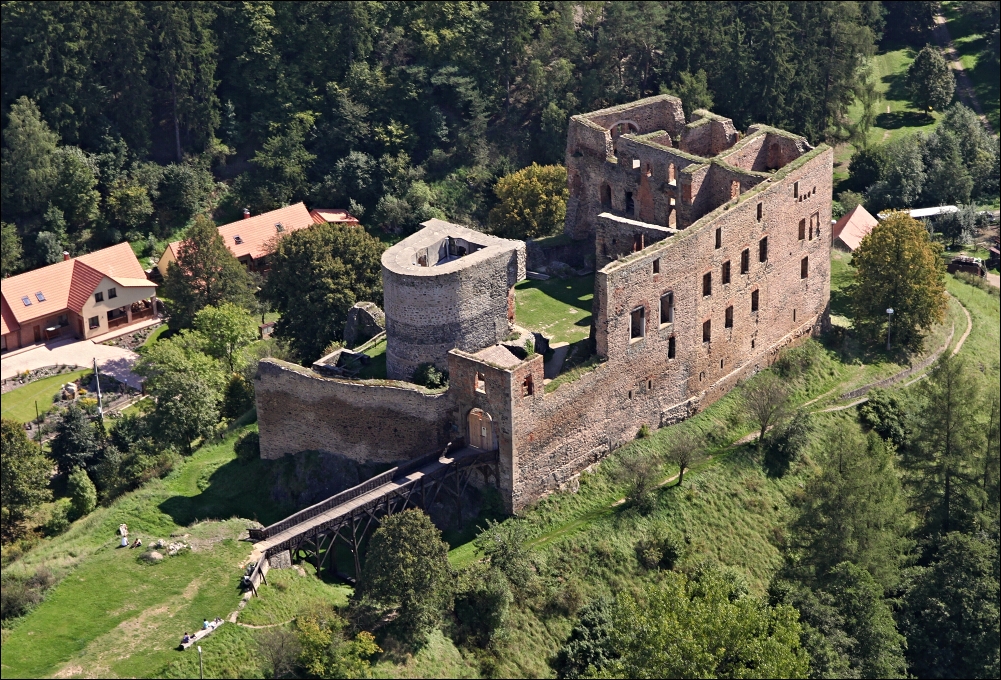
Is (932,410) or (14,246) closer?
(932,410)

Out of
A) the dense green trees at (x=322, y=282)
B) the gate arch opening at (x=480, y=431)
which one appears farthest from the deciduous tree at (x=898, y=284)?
the gate arch opening at (x=480, y=431)

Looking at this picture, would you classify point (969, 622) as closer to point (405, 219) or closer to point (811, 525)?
point (811, 525)

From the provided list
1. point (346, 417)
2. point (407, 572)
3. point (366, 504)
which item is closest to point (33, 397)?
point (346, 417)

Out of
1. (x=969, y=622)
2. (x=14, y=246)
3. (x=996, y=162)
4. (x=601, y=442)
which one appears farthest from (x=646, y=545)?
(x=996, y=162)

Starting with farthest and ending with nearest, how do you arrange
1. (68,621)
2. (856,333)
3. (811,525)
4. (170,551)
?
(856,333) → (811,525) → (170,551) → (68,621)

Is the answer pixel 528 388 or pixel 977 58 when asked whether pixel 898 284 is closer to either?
pixel 528 388
